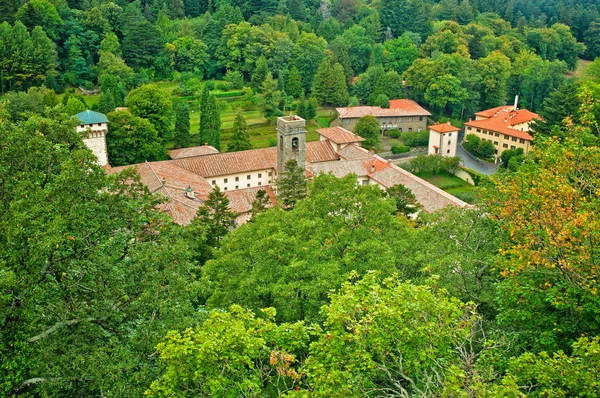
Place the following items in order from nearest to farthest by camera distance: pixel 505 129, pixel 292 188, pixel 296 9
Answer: pixel 292 188, pixel 505 129, pixel 296 9

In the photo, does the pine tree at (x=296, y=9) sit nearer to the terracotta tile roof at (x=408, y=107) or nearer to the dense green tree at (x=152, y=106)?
the terracotta tile roof at (x=408, y=107)

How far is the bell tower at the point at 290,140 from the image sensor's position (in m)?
42.3

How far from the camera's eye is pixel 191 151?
50.5 meters

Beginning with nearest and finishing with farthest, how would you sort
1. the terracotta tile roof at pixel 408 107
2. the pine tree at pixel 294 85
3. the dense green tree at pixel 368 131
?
the dense green tree at pixel 368 131
the terracotta tile roof at pixel 408 107
the pine tree at pixel 294 85

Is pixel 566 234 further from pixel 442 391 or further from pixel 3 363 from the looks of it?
pixel 3 363

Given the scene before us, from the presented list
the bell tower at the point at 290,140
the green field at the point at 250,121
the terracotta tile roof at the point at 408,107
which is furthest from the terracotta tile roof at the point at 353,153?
the terracotta tile roof at the point at 408,107

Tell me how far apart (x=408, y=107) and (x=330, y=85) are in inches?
378

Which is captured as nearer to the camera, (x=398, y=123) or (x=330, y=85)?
(x=398, y=123)

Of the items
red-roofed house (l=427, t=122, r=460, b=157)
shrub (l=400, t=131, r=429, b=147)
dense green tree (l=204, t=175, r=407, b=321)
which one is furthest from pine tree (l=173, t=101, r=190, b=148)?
dense green tree (l=204, t=175, r=407, b=321)

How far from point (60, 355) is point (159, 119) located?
42.0m

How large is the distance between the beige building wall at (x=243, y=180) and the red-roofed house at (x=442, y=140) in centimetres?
1868

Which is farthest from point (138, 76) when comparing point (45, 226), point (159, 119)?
point (45, 226)

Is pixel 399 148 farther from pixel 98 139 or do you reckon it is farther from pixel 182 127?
pixel 98 139

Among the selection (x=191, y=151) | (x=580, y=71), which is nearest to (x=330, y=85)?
(x=191, y=151)
